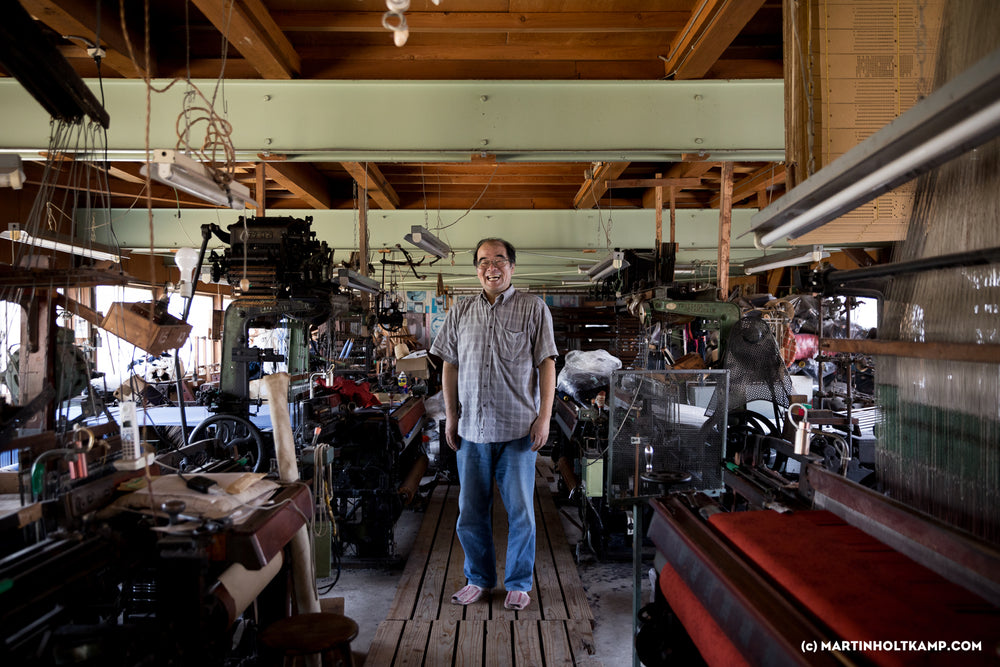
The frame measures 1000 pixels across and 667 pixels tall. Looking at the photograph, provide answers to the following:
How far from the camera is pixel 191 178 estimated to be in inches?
73.6

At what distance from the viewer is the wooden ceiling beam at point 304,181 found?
185 inches

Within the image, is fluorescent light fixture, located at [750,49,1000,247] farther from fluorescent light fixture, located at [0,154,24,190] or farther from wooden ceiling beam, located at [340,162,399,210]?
wooden ceiling beam, located at [340,162,399,210]

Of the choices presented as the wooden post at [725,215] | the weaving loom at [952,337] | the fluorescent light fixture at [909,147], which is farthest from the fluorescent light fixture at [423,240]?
the weaving loom at [952,337]

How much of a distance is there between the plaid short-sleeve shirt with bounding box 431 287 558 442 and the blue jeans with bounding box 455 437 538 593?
0.10m

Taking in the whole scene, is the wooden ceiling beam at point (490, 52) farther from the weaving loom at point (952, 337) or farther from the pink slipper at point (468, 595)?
the pink slipper at point (468, 595)

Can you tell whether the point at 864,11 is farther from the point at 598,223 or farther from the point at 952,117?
the point at 598,223

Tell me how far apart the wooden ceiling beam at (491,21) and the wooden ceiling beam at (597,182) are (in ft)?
4.57

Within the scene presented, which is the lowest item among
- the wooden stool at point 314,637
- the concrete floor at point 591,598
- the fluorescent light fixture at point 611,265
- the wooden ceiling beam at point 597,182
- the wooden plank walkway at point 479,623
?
the concrete floor at point 591,598

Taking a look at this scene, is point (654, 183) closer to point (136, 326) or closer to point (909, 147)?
point (909, 147)

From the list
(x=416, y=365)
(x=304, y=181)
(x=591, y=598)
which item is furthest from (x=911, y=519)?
(x=416, y=365)

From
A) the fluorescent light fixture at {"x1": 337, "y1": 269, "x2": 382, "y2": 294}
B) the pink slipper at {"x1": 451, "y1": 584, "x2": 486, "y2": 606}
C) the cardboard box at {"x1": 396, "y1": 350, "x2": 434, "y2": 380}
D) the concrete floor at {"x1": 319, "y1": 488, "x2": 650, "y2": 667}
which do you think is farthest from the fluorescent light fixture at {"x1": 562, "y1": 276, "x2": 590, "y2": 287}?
the pink slipper at {"x1": 451, "y1": 584, "x2": 486, "y2": 606}

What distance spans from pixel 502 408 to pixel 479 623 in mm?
1040

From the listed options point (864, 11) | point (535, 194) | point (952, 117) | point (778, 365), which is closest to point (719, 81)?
point (864, 11)

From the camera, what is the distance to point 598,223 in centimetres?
663
